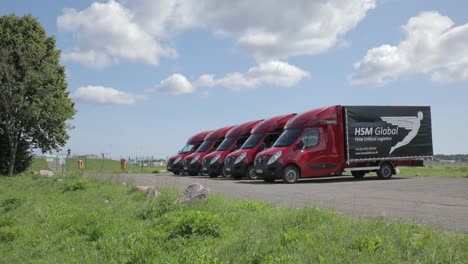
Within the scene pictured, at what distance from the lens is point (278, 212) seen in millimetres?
7637

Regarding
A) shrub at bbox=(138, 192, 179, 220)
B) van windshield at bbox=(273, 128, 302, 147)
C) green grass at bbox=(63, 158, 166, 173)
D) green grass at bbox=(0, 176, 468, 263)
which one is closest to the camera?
green grass at bbox=(0, 176, 468, 263)

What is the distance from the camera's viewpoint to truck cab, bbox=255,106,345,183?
59.1 ft

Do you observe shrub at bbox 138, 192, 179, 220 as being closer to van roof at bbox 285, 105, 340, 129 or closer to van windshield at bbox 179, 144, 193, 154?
van roof at bbox 285, 105, 340, 129

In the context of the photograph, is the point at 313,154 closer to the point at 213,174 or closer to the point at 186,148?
the point at 213,174

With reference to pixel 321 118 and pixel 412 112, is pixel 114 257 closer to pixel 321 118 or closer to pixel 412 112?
pixel 321 118

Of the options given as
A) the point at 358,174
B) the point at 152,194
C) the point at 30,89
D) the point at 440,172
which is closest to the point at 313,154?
the point at 358,174

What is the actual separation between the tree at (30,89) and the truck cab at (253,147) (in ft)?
40.8

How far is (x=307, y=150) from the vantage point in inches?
722

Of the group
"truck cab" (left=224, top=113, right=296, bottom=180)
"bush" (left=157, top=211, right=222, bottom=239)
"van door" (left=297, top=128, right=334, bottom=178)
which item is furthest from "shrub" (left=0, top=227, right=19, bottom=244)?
"truck cab" (left=224, top=113, right=296, bottom=180)

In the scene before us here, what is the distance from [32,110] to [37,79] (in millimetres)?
1943

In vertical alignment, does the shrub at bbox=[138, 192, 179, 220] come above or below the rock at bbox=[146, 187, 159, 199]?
below

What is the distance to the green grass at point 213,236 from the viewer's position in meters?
5.12

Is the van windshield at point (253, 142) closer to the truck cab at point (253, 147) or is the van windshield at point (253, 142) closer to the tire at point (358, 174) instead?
the truck cab at point (253, 147)

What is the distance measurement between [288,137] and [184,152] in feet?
46.5
